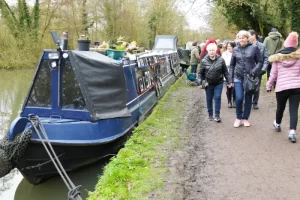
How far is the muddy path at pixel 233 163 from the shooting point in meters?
4.04

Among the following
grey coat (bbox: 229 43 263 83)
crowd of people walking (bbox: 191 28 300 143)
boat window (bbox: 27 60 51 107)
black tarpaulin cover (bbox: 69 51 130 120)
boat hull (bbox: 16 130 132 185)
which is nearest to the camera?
boat hull (bbox: 16 130 132 185)

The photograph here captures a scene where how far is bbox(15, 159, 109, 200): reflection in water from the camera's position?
18.7 ft

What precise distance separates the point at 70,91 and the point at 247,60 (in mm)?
3068

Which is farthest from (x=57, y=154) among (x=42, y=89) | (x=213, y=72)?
(x=213, y=72)

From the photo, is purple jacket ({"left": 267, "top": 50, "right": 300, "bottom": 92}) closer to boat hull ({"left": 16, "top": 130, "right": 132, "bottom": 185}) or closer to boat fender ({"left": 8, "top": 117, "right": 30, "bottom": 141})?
boat hull ({"left": 16, "top": 130, "right": 132, "bottom": 185})

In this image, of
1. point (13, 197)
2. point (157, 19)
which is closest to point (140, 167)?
point (13, 197)

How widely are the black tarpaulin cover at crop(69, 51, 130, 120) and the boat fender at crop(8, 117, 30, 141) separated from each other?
3.41ft

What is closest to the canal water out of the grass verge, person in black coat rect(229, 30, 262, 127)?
the grass verge

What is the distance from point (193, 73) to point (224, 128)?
7.82 meters

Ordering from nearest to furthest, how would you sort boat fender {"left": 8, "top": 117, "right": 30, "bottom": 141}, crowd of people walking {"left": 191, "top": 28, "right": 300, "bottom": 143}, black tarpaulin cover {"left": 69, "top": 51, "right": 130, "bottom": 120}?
boat fender {"left": 8, "top": 117, "right": 30, "bottom": 141}, crowd of people walking {"left": 191, "top": 28, "right": 300, "bottom": 143}, black tarpaulin cover {"left": 69, "top": 51, "right": 130, "bottom": 120}

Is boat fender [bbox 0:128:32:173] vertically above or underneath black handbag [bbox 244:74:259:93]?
underneath

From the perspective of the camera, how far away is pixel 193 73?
14.5 metres

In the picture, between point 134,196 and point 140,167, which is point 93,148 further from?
point 134,196

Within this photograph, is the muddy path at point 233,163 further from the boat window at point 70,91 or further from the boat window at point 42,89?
the boat window at point 42,89
